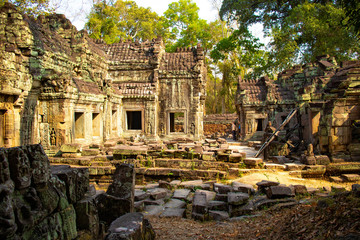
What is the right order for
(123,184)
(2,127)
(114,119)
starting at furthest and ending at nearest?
(114,119) < (2,127) < (123,184)

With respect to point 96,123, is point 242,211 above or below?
below

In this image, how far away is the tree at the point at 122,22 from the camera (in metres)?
28.8

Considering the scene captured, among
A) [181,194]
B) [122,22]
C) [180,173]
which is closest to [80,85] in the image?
[180,173]

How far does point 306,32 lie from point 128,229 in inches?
910

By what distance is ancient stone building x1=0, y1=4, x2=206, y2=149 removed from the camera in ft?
30.2

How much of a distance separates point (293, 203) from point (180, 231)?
244 centimetres

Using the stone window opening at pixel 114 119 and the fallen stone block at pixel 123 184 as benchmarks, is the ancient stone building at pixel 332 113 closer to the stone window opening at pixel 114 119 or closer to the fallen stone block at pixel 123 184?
the fallen stone block at pixel 123 184

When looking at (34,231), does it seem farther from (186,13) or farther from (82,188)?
(186,13)

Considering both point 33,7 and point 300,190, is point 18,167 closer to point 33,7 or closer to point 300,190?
point 300,190

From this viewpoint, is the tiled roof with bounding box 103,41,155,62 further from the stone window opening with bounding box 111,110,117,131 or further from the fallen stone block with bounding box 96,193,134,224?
the fallen stone block with bounding box 96,193,134,224

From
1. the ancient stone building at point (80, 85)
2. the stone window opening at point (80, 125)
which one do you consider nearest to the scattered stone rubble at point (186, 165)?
the stone window opening at point (80, 125)

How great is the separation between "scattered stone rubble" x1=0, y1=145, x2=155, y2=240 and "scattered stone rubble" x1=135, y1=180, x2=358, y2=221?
5.88 ft

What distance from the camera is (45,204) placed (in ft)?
9.04

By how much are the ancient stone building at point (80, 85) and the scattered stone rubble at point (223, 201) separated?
5024mm
